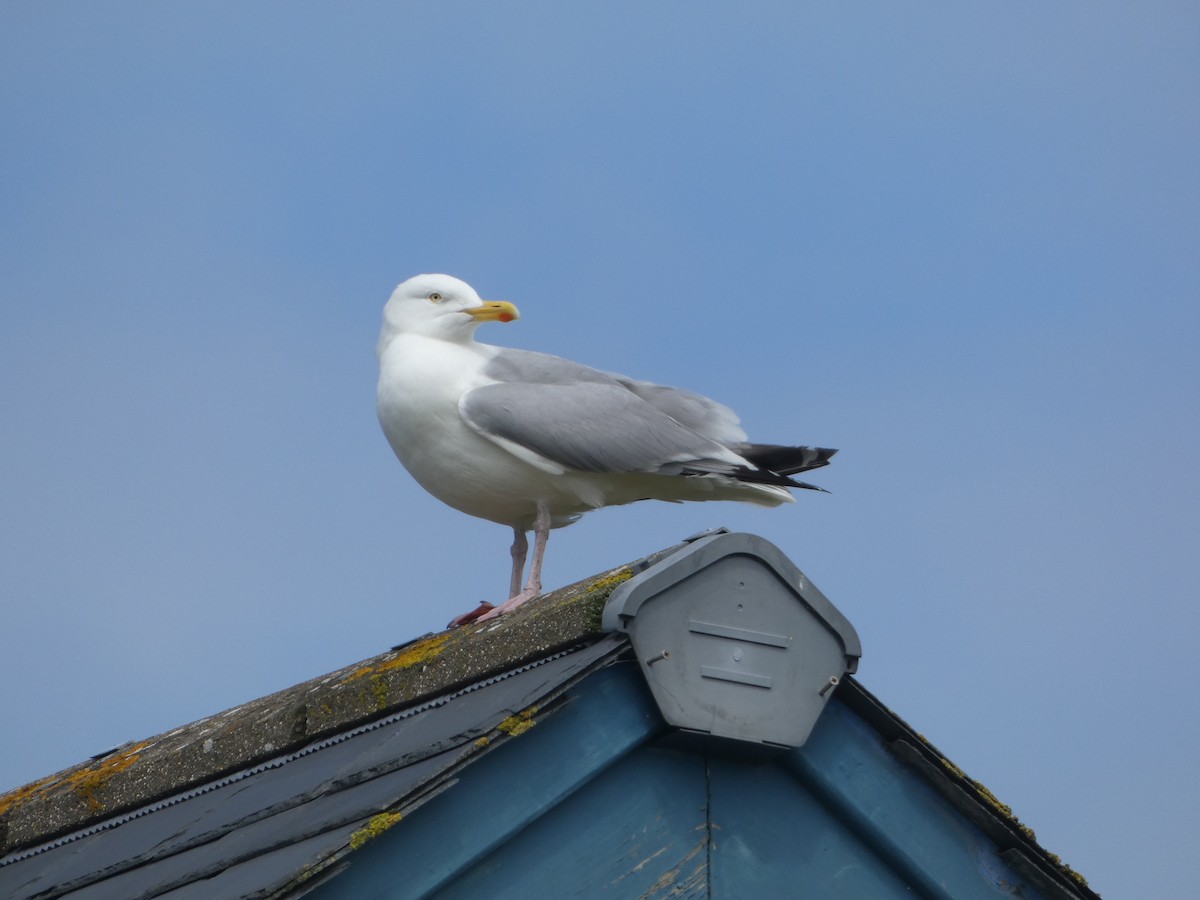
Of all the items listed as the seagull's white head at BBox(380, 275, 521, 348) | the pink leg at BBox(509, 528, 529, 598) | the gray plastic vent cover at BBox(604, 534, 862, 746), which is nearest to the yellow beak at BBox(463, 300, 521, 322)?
the seagull's white head at BBox(380, 275, 521, 348)

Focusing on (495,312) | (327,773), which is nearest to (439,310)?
(495,312)

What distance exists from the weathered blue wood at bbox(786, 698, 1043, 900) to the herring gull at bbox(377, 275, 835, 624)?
342cm

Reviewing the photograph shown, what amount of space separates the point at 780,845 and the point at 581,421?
4.08m

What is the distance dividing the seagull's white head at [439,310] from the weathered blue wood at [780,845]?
5.14 meters

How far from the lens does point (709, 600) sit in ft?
10.8

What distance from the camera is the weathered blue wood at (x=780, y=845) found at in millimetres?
3314

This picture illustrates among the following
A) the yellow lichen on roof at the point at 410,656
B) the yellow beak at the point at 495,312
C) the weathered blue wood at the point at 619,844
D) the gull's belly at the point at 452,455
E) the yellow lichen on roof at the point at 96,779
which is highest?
the yellow beak at the point at 495,312

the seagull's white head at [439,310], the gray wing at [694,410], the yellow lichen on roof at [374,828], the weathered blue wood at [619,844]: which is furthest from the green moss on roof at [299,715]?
the seagull's white head at [439,310]

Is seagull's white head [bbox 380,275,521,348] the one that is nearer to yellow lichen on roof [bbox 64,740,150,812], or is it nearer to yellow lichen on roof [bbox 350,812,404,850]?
yellow lichen on roof [bbox 64,740,150,812]

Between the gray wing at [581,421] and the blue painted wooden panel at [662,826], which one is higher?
the gray wing at [581,421]

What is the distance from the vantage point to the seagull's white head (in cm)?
835

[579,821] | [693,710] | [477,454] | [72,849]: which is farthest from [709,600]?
[477,454]

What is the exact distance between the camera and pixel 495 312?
8445 mm

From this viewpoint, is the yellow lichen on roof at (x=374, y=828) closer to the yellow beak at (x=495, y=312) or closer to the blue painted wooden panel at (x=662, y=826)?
the blue painted wooden panel at (x=662, y=826)
